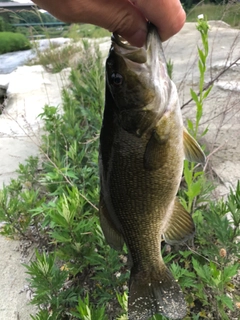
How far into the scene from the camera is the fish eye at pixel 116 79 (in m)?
1.10

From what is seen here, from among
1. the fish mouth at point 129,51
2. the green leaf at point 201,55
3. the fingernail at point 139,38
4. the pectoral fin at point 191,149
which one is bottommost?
the pectoral fin at point 191,149

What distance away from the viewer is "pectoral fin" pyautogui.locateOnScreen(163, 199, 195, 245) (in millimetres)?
1342

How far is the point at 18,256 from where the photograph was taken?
2689 millimetres

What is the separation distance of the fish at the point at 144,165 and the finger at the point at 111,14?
34 millimetres

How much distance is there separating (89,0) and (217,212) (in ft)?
4.43

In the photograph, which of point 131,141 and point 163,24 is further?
point 131,141

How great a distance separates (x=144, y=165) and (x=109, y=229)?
12.8 inches

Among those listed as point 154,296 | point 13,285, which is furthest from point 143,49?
point 13,285

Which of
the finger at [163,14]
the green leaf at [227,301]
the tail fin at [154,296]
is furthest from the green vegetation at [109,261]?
the finger at [163,14]

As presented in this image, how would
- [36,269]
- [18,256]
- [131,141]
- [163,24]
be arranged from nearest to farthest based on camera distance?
[163,24] < [131,141] < [36,269] < [18,256]

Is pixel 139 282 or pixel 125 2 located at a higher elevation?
pixel 125 2

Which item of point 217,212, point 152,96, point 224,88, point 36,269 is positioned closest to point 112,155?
point 152,96

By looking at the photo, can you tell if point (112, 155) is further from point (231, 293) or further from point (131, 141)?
point (231, 293)

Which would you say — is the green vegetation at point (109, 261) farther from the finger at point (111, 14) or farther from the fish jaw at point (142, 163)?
the finger at point (111, 14)
